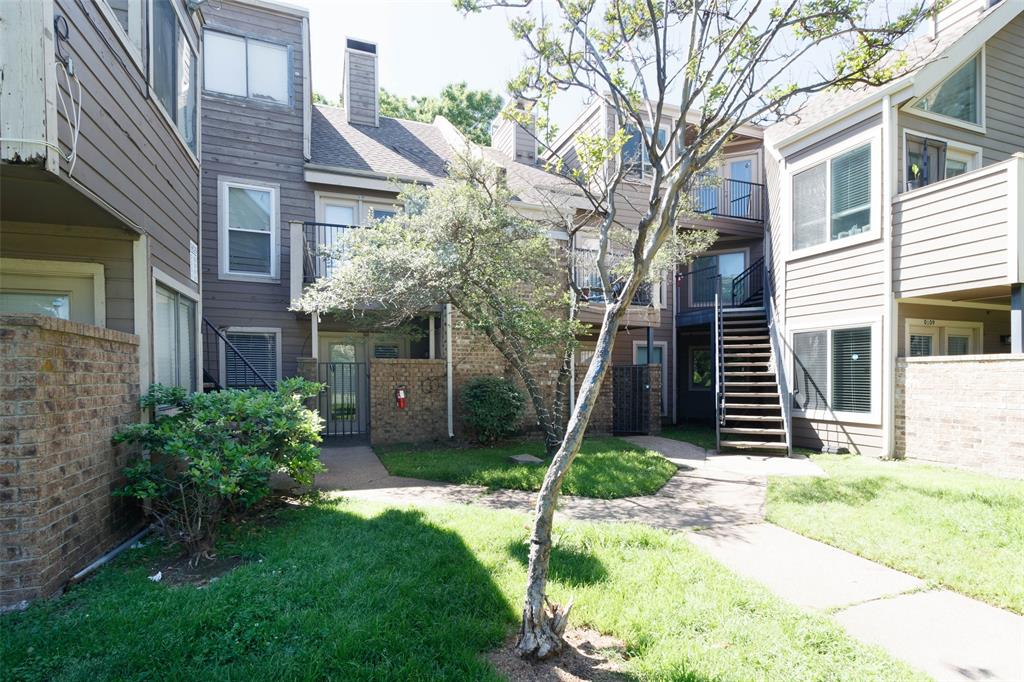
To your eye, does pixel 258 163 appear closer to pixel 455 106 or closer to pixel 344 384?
pixel 344 384

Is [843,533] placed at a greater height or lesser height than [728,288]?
lesser

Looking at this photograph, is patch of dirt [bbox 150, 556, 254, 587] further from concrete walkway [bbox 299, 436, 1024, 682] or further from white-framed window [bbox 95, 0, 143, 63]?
white-framed window [bbox 95, 0, 143, 63]

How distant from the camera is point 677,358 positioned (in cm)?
1462

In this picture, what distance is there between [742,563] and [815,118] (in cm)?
906

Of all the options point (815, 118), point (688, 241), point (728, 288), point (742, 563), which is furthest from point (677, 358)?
point (742, 563)

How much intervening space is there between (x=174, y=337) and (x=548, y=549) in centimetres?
524

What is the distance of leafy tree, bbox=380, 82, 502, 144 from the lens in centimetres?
2411

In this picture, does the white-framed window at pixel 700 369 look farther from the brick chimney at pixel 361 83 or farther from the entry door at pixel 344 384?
the brick chimney at pixel 361 83

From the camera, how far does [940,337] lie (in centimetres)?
900

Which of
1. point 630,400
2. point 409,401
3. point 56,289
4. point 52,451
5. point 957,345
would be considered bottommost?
point 630,400

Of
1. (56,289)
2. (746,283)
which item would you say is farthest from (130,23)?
(746,283)

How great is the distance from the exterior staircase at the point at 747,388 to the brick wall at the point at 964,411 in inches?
72.3

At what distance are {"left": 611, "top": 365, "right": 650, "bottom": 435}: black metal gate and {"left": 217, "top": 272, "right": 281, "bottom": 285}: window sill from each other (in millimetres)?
7360

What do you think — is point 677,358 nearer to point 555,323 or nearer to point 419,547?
point 555,323
